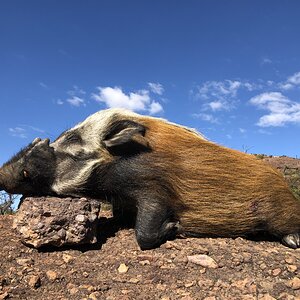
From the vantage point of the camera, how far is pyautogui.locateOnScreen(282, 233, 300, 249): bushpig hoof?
17.7ft

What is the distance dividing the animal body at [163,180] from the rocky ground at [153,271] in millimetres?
A: 225

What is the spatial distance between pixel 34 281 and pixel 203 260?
5.55 ft

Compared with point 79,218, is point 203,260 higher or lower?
lower

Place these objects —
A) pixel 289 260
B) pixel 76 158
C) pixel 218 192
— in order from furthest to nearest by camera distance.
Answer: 1. pixel 76 158
2. pixel 218 192
3. pixel 289 260

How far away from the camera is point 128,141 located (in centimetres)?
522

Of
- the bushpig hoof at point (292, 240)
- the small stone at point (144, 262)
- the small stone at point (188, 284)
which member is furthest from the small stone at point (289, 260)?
the small stone at point (144, 262)

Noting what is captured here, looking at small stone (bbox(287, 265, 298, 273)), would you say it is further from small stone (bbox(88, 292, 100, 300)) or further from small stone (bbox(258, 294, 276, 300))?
small stone (bbox(88, 292, 100, 300))

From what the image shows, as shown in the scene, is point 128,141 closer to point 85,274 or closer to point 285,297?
point 85,274

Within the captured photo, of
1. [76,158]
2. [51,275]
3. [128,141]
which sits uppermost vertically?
[128,141]

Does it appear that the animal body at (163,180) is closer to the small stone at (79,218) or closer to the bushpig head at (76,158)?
the bushpig head at (76,158)

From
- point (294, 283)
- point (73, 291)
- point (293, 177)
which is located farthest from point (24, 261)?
point (293, 177)

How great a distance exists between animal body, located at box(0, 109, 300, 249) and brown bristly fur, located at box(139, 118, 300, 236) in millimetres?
11

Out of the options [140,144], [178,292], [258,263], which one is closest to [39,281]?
[178,292]

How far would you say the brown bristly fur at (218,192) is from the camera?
530 centimetres
